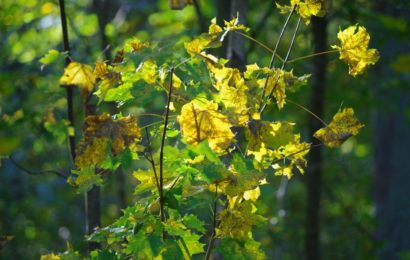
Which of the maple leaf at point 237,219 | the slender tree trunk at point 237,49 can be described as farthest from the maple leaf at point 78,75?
the slender tree trunk at point 237,49

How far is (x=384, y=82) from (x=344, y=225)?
6.62 ft

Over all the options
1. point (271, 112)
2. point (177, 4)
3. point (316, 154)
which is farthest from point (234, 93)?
point (316, 154)

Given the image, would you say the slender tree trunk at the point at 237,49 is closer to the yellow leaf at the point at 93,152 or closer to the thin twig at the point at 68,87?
the thin twig at the point at 68,87

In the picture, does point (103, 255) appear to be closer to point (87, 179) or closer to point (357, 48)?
point (87, 179)

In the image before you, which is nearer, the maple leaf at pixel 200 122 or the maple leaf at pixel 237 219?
the maple leaf at pixel 200 122

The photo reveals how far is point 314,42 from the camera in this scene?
15.3ft

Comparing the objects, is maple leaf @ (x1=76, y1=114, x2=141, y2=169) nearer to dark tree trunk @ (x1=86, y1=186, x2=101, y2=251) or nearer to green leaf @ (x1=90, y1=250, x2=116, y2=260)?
green leaf @ (x1=90, y1=250, x2=116, y2=260)

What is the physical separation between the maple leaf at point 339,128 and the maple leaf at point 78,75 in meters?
0.66

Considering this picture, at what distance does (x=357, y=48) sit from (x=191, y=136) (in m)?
0.58

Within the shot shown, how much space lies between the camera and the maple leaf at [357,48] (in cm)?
187

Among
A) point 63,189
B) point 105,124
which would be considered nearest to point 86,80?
point 105,124

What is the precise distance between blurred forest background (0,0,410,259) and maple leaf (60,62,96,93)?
0.75 m

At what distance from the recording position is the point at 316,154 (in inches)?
198

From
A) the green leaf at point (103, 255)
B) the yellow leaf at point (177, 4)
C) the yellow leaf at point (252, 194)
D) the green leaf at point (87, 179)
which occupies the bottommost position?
the green leaf at point (103, 255)
